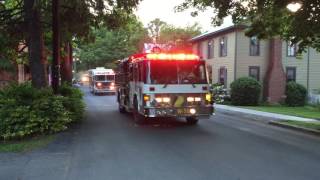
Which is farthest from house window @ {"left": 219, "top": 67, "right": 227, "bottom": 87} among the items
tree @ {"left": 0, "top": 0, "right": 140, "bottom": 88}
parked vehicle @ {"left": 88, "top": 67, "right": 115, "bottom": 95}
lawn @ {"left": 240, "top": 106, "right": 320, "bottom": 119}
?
tree @ {"left": 0, "top": 0, "right": 140, "bottom": 88}

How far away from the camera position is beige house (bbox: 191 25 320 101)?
40.1 metres

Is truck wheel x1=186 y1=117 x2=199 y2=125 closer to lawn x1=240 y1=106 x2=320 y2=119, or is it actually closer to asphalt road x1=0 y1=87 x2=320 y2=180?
asphalt road x1=0 y1=87 x2=320 y2=180

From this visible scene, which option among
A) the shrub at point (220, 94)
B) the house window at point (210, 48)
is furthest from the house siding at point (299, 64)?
the house window at point (210, 48)

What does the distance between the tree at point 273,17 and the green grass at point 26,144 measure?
27.5ft

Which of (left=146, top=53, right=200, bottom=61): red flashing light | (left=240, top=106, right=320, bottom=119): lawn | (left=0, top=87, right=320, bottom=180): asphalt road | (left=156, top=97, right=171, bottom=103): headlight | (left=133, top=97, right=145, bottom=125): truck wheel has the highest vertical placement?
(left=146, top=53, right=200, bottom=61): red flashing light

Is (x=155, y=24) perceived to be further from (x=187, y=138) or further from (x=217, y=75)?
(x=187, y=138)

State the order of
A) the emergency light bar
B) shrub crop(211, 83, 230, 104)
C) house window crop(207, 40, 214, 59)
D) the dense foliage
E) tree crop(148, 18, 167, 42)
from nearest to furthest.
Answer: the dense foliage < the emergency light bar < shrub crop(211, 83, 230, 104) < house window crop(207, 40, 214, 59) < tree crop(148, 18, 167, 42)

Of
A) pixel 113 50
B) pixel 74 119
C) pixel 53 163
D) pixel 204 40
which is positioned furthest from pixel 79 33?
pixel 113 50

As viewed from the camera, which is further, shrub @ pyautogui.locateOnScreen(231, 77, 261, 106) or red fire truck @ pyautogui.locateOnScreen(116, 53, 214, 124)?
shrub @ pyautogui.locateOnScreen(231, 77, 261, 106)

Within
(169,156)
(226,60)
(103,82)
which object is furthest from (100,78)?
(169,156)

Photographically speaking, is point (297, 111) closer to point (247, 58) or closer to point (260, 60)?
point (247, 58)

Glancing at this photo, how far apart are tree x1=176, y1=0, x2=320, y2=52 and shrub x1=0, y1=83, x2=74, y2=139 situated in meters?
7.30

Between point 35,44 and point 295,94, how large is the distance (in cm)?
2603

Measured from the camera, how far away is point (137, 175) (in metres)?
9.65
